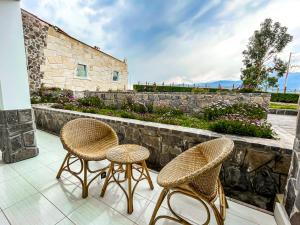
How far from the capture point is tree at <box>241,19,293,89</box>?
1127cm

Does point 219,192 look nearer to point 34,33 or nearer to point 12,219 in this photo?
point 12,219

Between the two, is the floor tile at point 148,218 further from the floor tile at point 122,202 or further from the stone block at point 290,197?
the stone block at point 290,197

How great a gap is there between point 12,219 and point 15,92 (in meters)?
1.68

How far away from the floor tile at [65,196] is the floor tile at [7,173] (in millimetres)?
683

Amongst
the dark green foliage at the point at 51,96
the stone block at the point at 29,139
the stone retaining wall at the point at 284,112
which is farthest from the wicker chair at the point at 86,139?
the stone retaining wall at the point at 284,112

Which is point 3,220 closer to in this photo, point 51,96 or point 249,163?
point 249,163

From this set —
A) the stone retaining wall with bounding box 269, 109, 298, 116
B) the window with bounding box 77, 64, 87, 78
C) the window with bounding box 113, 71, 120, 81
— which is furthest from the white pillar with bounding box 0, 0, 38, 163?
the window with bounding box 113, 71, 120, 81

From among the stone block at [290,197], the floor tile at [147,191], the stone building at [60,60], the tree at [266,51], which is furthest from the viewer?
the tree at [266,51]

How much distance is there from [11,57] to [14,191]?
174 centimetres

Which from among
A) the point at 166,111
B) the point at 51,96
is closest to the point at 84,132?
the point at 166,111

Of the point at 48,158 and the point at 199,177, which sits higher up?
the point at 199,177

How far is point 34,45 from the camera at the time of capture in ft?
20.9

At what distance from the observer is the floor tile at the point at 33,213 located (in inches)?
48.8

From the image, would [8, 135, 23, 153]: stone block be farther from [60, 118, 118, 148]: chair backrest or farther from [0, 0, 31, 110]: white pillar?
[60, 118, 118, 148]: chair backrest
